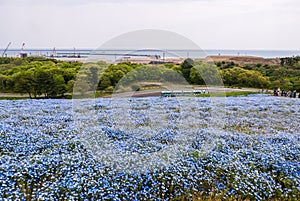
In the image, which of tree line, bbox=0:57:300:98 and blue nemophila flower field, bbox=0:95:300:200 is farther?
tree line, bbox=0:57:300:98

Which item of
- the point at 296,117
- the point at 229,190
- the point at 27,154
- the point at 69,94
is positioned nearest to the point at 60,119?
the point at 27,154

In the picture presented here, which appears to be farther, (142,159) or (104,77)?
(104,77)

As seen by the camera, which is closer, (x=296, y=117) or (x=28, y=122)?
(x=28, y=122)

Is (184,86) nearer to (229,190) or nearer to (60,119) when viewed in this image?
(60,119)

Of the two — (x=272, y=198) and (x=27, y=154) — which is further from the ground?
(x=27, y=154)

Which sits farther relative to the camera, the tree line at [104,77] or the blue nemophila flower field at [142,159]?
the tree line at [104,77]

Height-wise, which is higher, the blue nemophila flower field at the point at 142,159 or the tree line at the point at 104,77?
the tree line at the point at 104,77

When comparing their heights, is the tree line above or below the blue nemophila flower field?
above

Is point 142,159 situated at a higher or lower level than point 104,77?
lower
